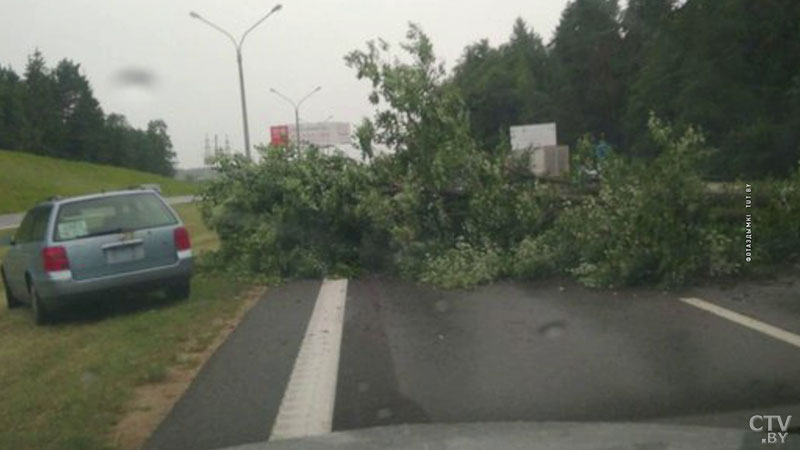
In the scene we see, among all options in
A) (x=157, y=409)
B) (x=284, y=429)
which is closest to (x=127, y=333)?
(x=157, y=409)

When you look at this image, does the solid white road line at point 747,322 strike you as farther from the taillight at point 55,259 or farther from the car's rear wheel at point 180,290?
the taillight at point 55,259

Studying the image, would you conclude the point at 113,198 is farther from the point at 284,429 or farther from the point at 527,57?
the point at 527,57

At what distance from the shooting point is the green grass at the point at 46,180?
5288 cm

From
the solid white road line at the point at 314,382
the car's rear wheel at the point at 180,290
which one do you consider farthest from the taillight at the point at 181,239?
the solid white road line at the point at 314,382

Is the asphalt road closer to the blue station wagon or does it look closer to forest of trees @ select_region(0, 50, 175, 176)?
the blue station wagon

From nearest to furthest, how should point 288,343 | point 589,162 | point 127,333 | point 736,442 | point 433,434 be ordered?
point 736,442 < point 433,434 < point 288,343 < point 127,333 < point 589,162

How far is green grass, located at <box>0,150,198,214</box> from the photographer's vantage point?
173ft

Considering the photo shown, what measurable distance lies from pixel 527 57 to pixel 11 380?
56.4 meters

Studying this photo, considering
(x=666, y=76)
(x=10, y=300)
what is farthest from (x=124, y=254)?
(x=666, y=76)

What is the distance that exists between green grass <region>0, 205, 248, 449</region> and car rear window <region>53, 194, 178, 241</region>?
0.99m

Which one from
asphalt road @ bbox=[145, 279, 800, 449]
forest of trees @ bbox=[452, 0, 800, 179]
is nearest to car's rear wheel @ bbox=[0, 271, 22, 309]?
asphalt road @ bbox=[145, 279, 800, 449]

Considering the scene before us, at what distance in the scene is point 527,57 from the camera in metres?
62.2

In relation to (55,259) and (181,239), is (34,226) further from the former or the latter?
(181,239)

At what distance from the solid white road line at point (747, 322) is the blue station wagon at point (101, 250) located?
5586mm
